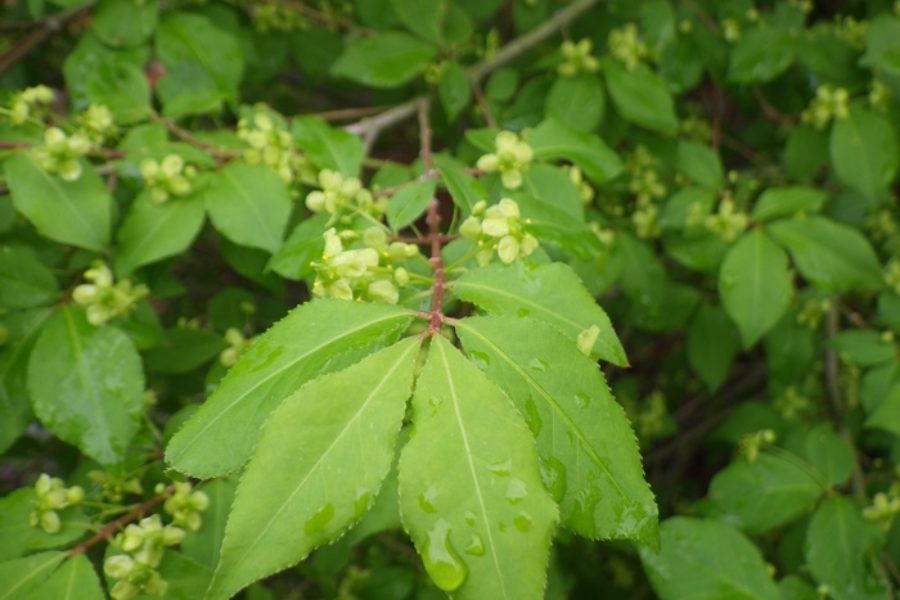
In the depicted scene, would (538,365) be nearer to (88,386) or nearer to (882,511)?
(88,386)

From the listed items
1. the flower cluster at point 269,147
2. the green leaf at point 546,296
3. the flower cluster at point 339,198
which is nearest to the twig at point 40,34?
the flower cluster at point 269,147

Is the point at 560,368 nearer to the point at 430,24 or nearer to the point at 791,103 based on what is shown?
the point at 430,24

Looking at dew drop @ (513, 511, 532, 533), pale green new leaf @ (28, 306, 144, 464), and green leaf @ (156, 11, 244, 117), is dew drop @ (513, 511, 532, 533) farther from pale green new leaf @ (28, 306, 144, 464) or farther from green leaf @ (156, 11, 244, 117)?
green leaf @ (156, 11, 244, 117)

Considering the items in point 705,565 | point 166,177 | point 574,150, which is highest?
point 574,150

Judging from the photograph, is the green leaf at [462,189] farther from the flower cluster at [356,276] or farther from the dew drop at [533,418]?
the dew drop at [533,418]

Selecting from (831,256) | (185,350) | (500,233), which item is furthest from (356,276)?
(831,256)

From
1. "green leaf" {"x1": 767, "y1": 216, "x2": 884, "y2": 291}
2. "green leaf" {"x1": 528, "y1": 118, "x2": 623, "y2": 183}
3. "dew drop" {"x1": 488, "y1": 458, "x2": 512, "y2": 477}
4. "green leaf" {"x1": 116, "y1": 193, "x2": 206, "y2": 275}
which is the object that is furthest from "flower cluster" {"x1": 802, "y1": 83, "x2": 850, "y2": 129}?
"dew drop" {"x1": 488, "y1": 458, "x2": 512, "y2": 477}
